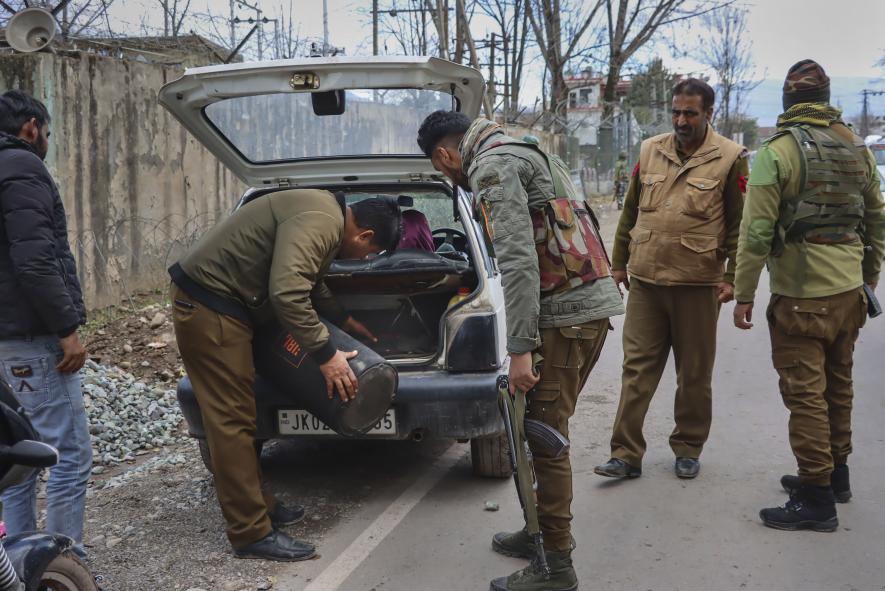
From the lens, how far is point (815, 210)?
13.0 feet

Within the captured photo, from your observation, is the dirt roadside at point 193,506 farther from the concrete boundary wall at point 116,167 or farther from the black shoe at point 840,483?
the concrete boundary wall at point 116,167

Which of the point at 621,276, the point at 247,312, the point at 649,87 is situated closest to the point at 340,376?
the point at 247,312

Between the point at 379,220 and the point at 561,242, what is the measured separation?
0.87 meters

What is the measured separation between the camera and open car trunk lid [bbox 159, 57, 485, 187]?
425 centimetres

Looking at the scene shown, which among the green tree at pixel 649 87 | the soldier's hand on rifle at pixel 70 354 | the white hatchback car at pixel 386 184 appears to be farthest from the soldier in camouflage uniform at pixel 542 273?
the green tree at pixel 649 87

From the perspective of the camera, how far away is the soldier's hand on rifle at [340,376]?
11.9 feet

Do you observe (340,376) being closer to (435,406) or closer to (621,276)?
(435,406)

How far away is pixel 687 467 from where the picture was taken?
185 inches

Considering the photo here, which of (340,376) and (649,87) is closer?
(340,376)

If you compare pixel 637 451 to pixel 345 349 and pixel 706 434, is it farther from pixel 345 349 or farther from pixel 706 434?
pixel 345 349

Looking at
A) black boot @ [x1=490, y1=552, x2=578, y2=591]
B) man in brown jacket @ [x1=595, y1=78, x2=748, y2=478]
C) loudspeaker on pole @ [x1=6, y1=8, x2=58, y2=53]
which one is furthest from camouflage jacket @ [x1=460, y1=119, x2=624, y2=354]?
loudspeaker on pole @ [x1=6, y1=8, x2=58, y2=53]

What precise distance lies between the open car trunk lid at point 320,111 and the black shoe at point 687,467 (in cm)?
208

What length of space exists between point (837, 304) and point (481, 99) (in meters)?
2.02

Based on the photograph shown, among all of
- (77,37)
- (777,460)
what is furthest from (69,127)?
(777,460)
